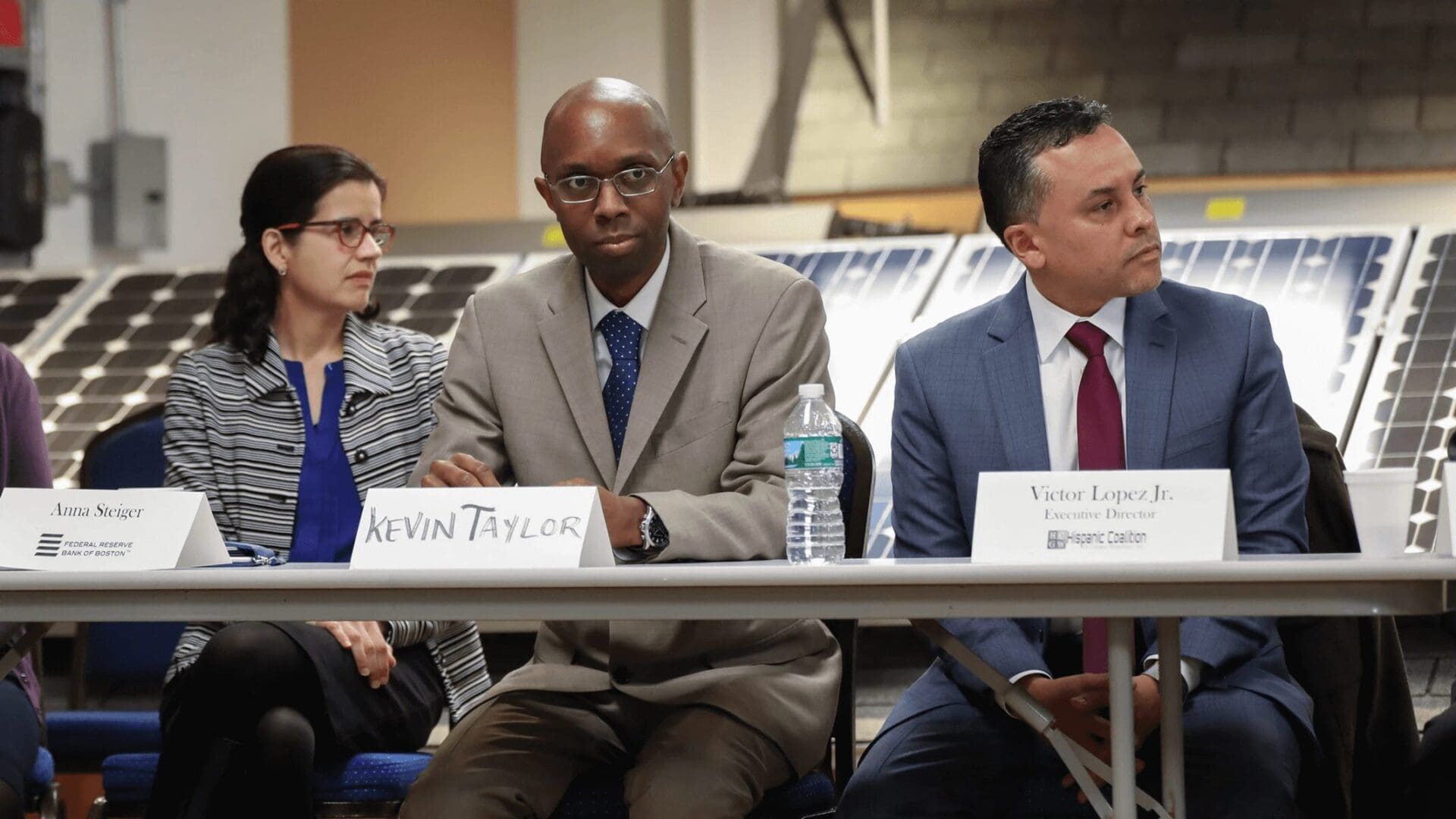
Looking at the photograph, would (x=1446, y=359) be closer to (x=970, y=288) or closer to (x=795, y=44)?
(x=970, y=288)

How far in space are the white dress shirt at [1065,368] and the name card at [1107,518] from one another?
1.59 ft

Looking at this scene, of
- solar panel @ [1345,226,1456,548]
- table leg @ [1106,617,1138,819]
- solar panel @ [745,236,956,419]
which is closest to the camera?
table leg @ [1106,617,1138,819]

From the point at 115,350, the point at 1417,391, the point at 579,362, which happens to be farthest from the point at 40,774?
the point at 1417,391

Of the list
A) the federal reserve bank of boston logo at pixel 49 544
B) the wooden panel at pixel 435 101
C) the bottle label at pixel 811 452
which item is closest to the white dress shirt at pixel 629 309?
the bottle label at pixel 811 452

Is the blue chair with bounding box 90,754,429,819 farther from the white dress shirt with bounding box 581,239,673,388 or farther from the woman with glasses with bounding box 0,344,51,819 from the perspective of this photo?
the white dress shirt with bounding box 581,239,673,388

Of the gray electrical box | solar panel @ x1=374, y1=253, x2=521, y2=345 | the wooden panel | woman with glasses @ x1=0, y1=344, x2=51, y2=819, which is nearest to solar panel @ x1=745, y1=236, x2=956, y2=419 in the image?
solar panel @ x1=374, y1=253, x2=521, y2=345

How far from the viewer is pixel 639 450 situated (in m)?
2.37

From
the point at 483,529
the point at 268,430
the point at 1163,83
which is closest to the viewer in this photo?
the point at 483,529

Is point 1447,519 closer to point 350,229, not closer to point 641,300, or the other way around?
point 641,300

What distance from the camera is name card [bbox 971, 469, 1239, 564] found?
1.69 m

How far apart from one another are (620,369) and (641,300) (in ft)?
0.35

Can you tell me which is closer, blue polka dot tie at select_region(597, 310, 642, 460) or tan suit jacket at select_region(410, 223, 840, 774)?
tan suit jacket at select_region(410, 223, 840, 774)

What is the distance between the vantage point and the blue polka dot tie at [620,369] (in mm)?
2441

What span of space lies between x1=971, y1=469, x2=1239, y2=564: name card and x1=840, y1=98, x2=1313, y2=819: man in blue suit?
0.37 meters
